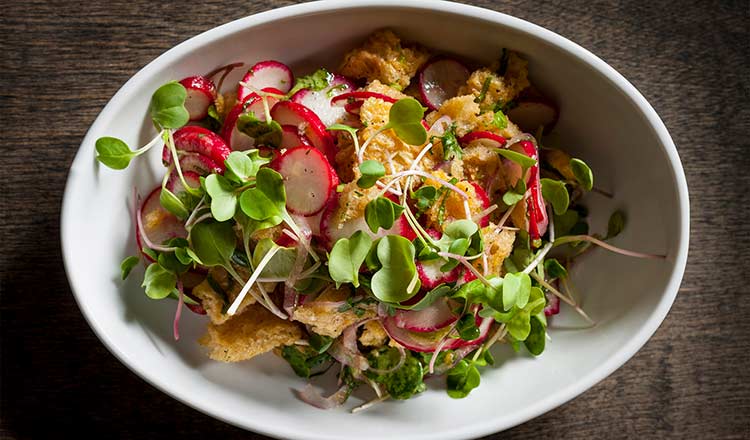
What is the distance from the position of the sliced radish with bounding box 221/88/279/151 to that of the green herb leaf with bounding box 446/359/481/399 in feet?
2.04

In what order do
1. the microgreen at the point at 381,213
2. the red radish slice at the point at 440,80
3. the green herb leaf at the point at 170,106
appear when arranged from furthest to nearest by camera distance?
the red radish slice at the point at 440,80
the green herb leaf at the point at 170,106
the microgreen at the point at 381,213

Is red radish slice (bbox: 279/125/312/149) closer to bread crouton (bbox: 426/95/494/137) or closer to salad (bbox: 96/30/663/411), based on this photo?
salad (bbox: 96/30/663/411)

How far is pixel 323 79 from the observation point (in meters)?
1.32

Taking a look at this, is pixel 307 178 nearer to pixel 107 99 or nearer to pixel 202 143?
pixel 202 143

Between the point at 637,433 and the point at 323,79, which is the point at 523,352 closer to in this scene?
the point at 637,433

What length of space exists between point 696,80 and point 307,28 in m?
0.92

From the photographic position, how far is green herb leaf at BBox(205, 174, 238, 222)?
1151 mm

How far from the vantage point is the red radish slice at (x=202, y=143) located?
4.13 feet

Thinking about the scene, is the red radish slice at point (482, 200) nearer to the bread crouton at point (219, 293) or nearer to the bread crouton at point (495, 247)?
the bread crouton at point (495, 247)

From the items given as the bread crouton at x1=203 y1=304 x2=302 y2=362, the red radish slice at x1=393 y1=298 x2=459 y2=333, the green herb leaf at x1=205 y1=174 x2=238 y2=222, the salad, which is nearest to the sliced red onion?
the salad

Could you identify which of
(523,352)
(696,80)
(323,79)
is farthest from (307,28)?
(696,80)

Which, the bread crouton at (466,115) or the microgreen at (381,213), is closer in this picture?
the microgreen at (381,213)

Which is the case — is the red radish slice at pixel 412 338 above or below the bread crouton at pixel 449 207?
below

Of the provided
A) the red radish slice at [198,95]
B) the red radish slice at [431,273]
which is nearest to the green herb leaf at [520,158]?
the red radish slice at [431,273]
